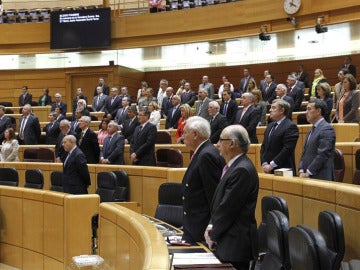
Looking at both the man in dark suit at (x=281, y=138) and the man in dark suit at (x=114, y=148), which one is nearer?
the man in dark suit at (x=281, y=138)

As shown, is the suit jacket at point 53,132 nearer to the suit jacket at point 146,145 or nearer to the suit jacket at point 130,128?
the suit jacket at point 130,128

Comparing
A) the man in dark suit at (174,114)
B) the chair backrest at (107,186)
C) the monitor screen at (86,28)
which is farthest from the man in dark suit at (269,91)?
the monitor screen at (86,28)

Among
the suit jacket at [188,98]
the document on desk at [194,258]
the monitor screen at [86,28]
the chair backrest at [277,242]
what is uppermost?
the monitor screen at [86,28]

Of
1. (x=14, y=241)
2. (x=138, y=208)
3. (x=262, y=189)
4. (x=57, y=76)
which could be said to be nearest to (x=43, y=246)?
(x=14, y=241)

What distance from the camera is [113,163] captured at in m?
7.41

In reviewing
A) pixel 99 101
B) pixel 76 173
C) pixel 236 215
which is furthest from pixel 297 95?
pixel 236 215

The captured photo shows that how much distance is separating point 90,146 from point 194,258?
14.9ft

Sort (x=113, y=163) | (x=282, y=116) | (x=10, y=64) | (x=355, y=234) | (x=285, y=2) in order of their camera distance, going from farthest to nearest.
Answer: (x=10, y=64) < (x=285, y=2) < (x=113, y=163) < (x=282, y=116) < (x=355, y=234)

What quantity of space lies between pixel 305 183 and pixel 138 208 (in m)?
1.23

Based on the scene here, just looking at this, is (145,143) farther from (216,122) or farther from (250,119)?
(250,119)

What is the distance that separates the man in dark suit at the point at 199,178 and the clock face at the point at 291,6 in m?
9.11

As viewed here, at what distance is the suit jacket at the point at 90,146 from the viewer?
7137 mm

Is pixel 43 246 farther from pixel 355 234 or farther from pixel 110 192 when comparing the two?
pixel 355 234

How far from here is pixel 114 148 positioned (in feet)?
24.4
